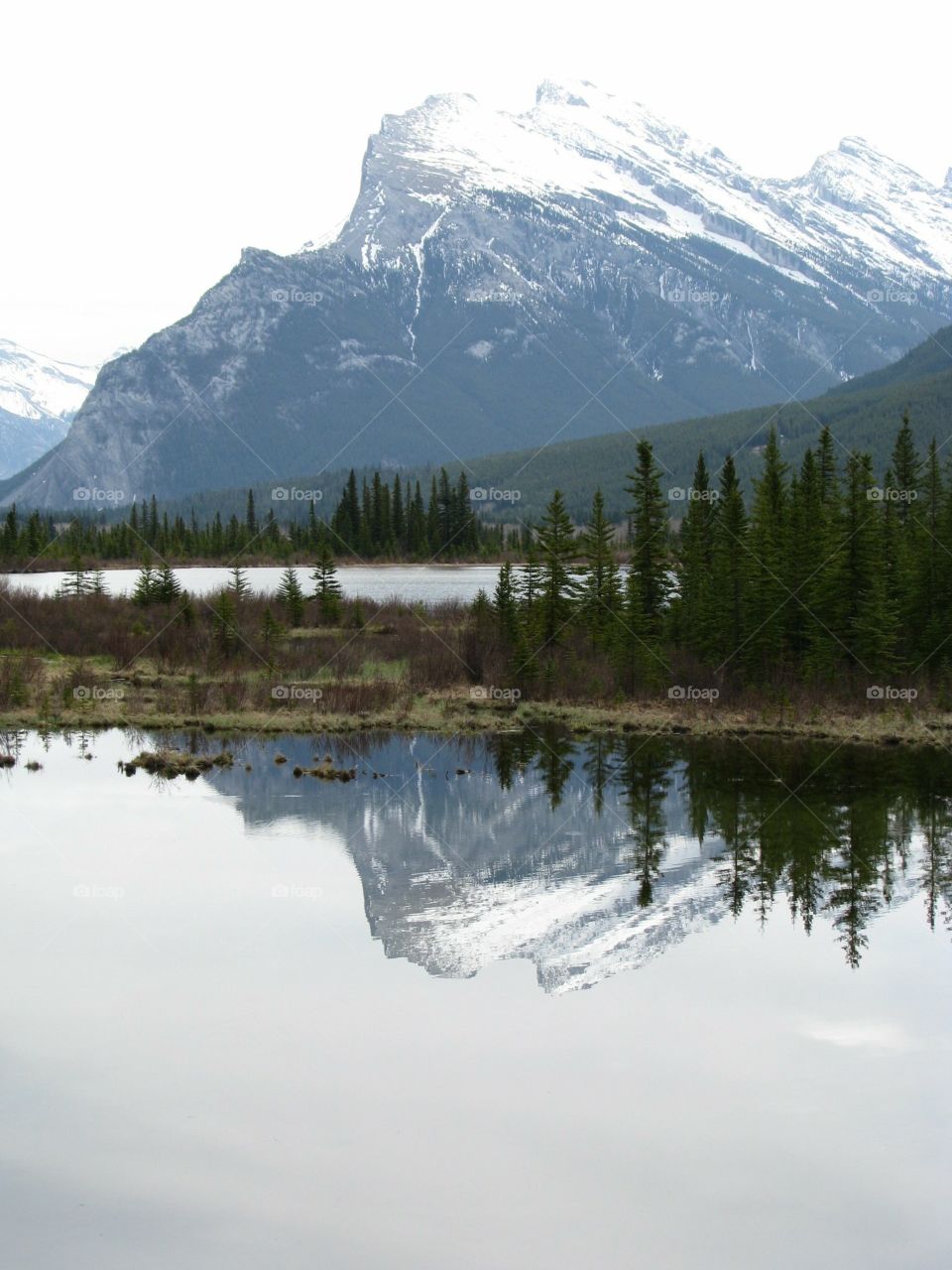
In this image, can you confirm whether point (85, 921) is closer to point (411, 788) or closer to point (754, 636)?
point (411, 788)

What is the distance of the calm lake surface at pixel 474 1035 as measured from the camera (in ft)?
41.8

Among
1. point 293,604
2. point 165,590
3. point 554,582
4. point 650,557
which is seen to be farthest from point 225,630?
point 650,557

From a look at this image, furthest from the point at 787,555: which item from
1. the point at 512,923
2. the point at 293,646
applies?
the point at 512,923

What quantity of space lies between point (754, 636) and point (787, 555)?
3734 millimetres

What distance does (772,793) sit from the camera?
3253 centimetres

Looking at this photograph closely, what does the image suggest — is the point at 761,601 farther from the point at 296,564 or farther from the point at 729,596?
the point at 296,564

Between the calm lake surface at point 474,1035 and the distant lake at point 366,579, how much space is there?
55463 millimetres

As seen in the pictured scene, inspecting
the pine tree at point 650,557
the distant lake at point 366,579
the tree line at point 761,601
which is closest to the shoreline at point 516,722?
the tree line at point 761,601

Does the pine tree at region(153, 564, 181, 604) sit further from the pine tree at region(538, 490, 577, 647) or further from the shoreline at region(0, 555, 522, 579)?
the shoreline at region(0, 555, 522, 579)

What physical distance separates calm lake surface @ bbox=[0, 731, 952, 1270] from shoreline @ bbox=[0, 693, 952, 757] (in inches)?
435

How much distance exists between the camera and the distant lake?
9769 cm

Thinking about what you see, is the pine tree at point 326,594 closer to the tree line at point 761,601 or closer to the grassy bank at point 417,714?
the tree line at point 761,601

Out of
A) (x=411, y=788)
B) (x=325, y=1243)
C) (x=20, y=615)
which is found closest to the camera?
(x=325, y=1243)

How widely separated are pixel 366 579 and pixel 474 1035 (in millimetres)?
108108
